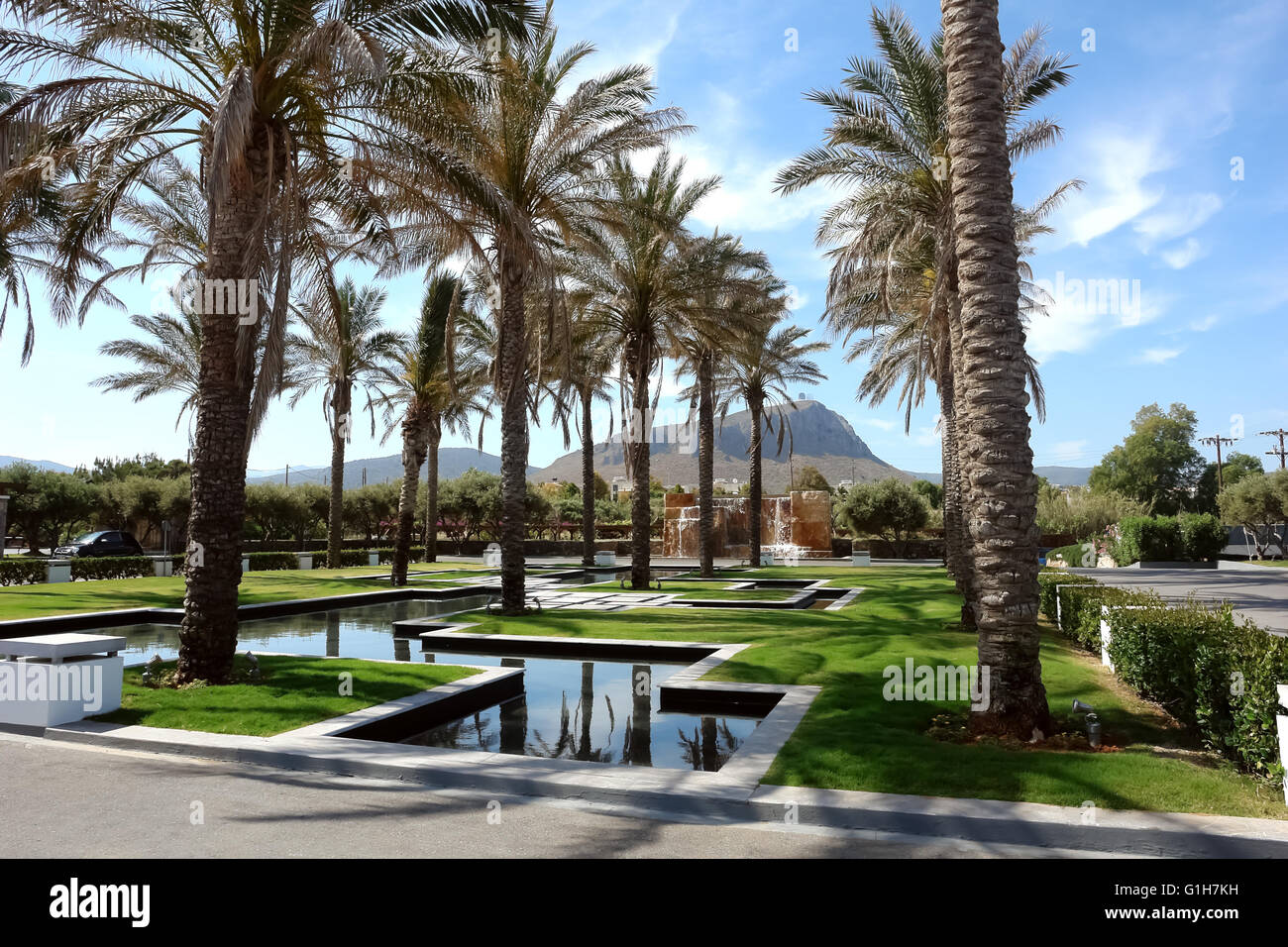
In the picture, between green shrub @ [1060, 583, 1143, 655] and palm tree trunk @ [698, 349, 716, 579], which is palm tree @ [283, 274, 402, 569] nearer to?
palm tree trunk @ [698, 349, 716, 579]

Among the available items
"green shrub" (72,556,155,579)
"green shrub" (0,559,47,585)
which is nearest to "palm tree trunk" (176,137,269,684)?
"green shrub" (0,559,47,585)

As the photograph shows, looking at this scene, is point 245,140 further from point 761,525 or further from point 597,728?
point 761,525

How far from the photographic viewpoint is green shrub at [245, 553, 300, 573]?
96.8ft

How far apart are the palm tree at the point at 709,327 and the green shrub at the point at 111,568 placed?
1694 cm

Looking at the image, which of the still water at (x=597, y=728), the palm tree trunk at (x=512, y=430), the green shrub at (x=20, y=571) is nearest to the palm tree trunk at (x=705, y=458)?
the palm tree trunk at (x=512, y=430)

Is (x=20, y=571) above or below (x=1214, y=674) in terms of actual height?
below

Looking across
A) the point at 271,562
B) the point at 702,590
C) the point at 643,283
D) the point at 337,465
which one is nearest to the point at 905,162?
the point at 643,283

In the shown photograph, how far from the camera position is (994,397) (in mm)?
6855

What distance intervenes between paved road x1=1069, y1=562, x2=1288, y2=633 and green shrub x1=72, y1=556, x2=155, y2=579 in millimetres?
27055

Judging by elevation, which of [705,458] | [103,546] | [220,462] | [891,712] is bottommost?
[891,712]

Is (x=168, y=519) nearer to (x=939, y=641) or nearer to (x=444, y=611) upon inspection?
(x=444, y=611)

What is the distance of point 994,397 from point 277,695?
7370 mm

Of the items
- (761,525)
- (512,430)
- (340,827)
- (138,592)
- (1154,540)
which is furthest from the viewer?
(761,525)
